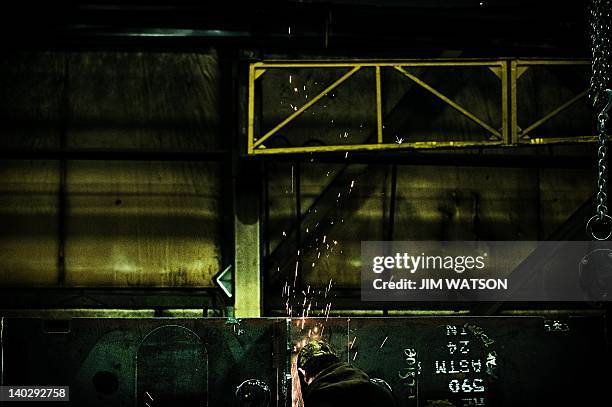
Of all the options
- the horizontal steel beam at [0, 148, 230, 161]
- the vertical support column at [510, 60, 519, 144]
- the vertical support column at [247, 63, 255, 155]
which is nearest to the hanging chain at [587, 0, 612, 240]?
the vertical support column at [510, 60, 519, 144]

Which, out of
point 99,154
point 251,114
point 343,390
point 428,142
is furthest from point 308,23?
point 343,390

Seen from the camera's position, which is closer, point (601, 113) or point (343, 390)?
point (343, 390)

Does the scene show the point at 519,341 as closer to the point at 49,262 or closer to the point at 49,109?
the point at 49,262

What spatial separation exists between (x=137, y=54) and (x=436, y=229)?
398 cm

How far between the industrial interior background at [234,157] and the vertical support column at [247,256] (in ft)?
0.05

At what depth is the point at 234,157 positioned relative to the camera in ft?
19.4

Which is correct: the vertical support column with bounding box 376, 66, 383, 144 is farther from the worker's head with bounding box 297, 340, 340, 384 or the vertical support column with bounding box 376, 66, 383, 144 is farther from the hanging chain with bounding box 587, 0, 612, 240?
the worker's head with bounding box 297, 340, 340, 384

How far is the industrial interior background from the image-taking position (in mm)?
6215

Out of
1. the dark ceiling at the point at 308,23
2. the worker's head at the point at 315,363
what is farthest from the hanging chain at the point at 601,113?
the worker's head at the point at 315,363

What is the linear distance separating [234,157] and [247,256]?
41.6 inches

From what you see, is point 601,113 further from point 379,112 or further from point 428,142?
point 379,112

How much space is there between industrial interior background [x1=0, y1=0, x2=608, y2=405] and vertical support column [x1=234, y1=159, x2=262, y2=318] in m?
0.02

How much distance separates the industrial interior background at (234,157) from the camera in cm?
621

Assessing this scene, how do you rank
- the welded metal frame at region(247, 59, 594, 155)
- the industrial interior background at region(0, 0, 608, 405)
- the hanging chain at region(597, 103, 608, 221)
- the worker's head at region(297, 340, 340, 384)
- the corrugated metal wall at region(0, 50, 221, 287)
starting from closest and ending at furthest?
the worker's head at region(297, 340, 340, 384), the hanging chain at region(597, 103, 608, 221), the welded metal frame at region(247, 59, 594, 155), the industrial interior background at region(0, 0, 608, 405), the corrugated metal wall at region(0, 50, 221, 287)
